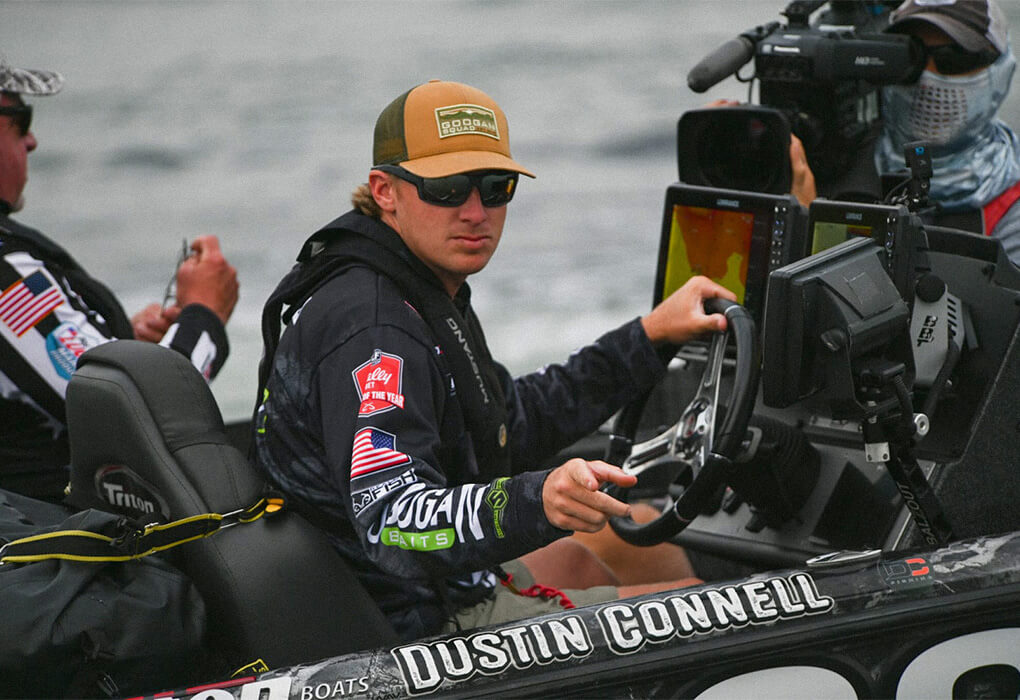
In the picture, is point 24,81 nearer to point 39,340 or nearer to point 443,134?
point 39,340

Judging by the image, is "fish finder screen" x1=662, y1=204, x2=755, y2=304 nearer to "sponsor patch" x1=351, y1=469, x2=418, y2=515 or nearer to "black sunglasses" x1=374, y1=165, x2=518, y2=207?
"black sunglasses" x1=374, y1=165, x2=518, y2=207

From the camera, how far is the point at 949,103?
2.57 m

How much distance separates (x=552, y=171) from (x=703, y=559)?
8.73 meters

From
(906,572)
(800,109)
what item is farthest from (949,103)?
(906,572)

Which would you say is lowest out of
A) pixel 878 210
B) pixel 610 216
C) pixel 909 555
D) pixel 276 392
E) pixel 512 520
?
pixel 610 216

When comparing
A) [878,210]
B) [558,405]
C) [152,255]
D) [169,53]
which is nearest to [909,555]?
[878,210]

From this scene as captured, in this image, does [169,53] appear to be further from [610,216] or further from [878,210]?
[878,210]

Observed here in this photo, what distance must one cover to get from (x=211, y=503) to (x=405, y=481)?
0.34 m

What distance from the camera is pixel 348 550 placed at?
184 centimetres

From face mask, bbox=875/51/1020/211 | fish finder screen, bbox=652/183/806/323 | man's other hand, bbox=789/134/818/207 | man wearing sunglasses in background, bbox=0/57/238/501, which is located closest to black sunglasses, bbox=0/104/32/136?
man wearing sunglasses in background, bbox=0/57/238/501

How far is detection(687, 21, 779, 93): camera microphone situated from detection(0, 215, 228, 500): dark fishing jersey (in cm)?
129

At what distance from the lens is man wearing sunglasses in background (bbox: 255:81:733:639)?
5.15 feet

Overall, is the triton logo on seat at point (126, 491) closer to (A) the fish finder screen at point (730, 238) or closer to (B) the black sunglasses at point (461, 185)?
(B) the black sunglasses at point (461, 185)

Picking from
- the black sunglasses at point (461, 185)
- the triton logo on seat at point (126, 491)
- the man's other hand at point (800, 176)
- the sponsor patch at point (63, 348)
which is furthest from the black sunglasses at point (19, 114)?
the man's other hand at point (800, 176)
